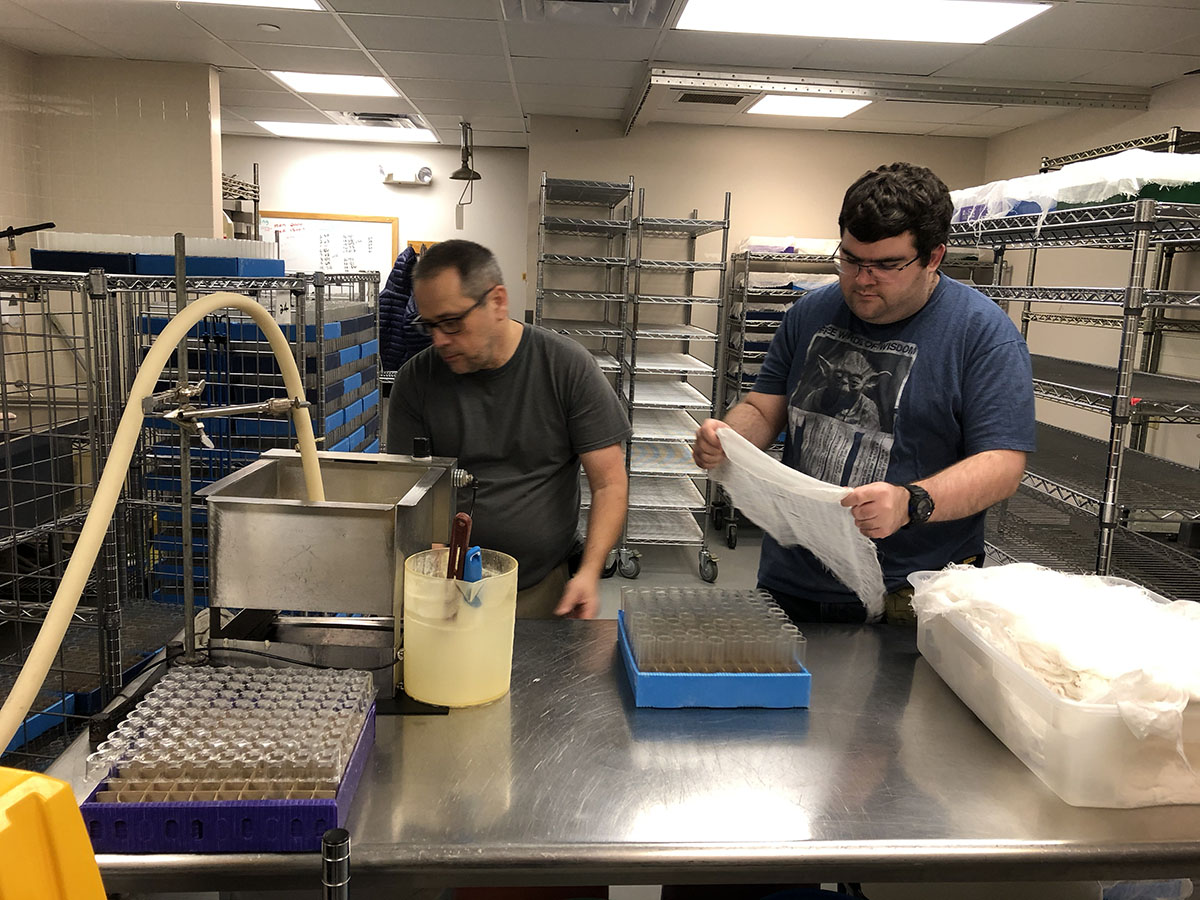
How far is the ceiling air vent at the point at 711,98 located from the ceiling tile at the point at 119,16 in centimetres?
255

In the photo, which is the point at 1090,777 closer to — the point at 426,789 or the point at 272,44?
the point at 426,789

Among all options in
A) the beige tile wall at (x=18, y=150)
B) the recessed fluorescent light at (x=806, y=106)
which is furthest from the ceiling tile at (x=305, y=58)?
the recessed fluorescent light at (x=806, y=106)

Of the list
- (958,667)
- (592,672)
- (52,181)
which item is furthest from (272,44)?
(958,667)

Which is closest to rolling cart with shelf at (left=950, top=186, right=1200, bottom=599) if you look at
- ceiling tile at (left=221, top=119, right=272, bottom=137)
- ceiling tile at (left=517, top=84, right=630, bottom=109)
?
ceiling tile at (left=517, top=84, right=630, bottom=109)

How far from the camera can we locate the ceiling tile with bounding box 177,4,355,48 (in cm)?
378

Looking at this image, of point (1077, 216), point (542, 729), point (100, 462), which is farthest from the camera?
point (1077, 216)

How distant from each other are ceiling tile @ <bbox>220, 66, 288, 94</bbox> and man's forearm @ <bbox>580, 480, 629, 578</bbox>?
4225 mm

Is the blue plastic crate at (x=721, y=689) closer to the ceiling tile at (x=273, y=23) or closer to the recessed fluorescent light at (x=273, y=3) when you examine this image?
the recessed fluorescent light at (x=273, y=3)

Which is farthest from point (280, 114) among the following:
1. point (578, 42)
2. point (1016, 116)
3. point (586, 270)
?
point (1016, 116)

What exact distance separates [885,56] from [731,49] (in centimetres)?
74

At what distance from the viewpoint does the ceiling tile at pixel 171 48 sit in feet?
14.2

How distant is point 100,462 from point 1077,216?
3073 millimetres

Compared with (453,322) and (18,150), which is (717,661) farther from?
(18,150)

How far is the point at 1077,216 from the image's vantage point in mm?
2627
